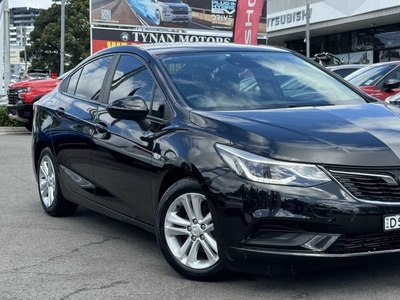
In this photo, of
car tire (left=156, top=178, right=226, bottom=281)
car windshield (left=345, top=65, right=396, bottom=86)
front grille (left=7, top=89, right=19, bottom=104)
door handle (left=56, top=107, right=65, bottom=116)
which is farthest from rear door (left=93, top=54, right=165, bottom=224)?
front grille (left=7, top=89, right=19, bottom=104)

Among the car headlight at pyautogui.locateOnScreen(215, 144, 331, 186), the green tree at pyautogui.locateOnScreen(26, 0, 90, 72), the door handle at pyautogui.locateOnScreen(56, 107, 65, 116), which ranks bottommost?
the green tree at pyautogui.locateOnScreen(26, 0, 90, 72)

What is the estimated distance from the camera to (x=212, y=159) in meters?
4.59

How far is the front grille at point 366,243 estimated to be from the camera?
429 cm

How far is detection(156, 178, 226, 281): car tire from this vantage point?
4715mm

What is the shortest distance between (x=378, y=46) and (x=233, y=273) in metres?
37.0

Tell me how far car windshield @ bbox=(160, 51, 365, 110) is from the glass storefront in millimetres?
Answer: 33954

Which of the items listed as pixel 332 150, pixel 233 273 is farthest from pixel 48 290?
pixel 332 150

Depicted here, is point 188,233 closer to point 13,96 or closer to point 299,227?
point 299,227

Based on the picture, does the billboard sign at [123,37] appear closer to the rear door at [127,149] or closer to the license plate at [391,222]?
the rear door at [127,149]

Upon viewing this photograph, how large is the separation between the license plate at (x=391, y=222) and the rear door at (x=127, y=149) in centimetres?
167

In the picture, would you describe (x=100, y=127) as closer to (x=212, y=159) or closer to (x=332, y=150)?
(x=212, y=159)

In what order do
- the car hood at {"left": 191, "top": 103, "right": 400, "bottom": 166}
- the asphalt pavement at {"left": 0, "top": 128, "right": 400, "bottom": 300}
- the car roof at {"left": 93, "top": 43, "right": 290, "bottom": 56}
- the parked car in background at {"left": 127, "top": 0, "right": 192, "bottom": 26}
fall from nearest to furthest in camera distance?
1. the car hood at {"left": 191, "top": 103, "right": 400, "bottom": 166}
2. the asphalt pavement at {"left": 0, "top": 128, "right": 400, "bottom": 300}
3. the car roof at {"left": 93, "top": 43, "right": 290, "bottom": 56}
4. the parked car in background at {"left": 127, "top": 0, "right": 192, "bottom": 26}

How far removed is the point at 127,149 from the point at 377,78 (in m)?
8.87

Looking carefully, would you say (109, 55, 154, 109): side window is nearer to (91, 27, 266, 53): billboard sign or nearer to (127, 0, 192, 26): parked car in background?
(91, 27, 266, 53): billboard sign
